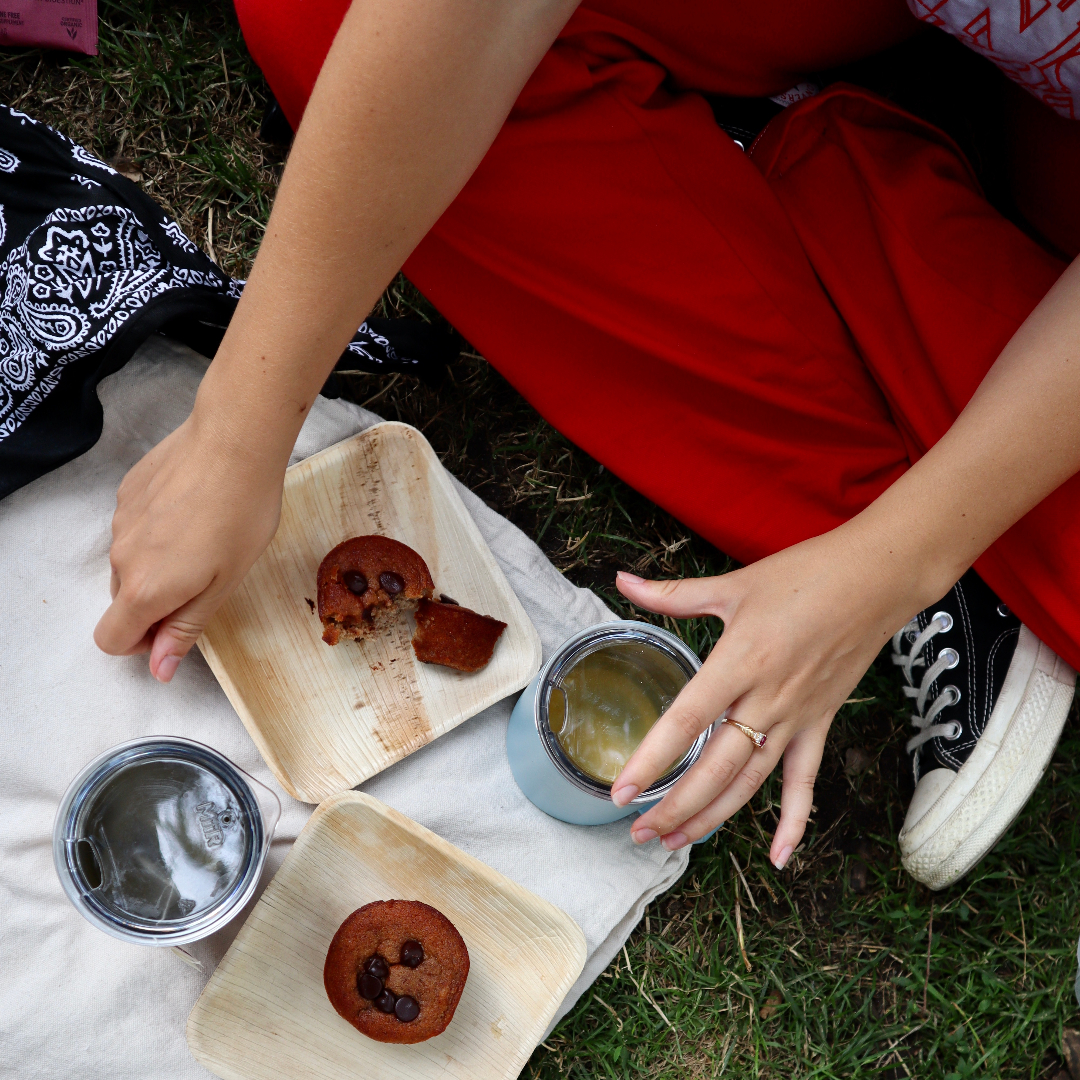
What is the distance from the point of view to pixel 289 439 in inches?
42.2

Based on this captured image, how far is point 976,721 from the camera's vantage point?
1.58 meters

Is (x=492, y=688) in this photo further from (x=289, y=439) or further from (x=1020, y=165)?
(x=1020, y=165)

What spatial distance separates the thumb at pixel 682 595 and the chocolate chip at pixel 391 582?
1.22 ft

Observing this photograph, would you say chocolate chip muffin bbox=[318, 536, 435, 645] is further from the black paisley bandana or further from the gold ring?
the gold ring

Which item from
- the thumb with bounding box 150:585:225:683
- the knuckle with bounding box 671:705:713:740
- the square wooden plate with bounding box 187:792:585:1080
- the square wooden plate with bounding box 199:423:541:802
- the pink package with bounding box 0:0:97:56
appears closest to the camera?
the knuckle with bounding box 671:705:713:740

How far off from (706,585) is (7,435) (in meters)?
1.05

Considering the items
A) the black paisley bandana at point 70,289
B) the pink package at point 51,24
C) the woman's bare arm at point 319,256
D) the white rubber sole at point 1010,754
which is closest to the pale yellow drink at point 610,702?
the woman's bare arm at point 319,256

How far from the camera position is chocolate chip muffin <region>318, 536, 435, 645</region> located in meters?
1.35

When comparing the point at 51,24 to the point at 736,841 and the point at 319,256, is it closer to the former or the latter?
the point at 319,256

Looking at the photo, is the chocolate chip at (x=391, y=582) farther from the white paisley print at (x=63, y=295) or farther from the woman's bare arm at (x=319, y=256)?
the white paisley print at (x=63, y=295)

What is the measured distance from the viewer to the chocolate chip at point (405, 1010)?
49.2 inches

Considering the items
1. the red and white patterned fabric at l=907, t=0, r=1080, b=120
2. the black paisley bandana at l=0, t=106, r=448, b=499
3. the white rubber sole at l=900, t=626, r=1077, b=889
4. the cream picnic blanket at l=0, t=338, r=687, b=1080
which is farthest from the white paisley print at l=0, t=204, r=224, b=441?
the white rubber sole at l=900, t=626, r=1077, b=889

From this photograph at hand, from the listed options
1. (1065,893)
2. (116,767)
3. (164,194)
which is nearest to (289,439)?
(116,767)

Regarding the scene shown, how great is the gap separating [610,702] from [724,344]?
0.55 m
